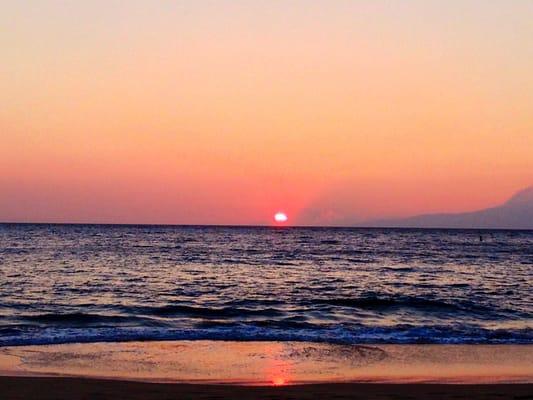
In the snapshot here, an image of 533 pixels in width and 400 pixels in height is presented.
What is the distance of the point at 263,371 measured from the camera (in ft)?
43.3

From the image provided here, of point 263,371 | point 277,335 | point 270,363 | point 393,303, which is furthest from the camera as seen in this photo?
point 393,303

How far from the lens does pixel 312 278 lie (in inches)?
1484

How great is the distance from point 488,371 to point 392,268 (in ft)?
109

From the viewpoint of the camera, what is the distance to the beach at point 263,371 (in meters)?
10.9

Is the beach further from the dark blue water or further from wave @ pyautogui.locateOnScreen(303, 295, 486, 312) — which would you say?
wave @ pyautogui.locateOnScreen(303, 295, 486, 312)

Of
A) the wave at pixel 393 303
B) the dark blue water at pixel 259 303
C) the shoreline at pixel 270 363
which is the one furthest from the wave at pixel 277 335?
the wave at pixel 393 303

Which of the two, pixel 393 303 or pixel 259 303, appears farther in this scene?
pixel 393 303

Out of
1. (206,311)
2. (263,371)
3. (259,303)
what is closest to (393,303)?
(259,303)

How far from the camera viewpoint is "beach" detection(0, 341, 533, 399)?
10930mm

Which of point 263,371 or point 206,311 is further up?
point 263,371

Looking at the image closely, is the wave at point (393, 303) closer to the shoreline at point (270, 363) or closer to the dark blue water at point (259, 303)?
the dark blue water at point (259, 303)

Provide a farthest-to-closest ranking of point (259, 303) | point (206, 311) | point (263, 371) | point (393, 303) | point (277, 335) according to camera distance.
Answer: point (393, 303) < point (259, 303) < point (206, 311) < point (277, 335) < point (263, 371)

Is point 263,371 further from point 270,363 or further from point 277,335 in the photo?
point 277,335

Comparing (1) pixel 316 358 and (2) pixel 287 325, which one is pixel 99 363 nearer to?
(1) pixel 316 358
